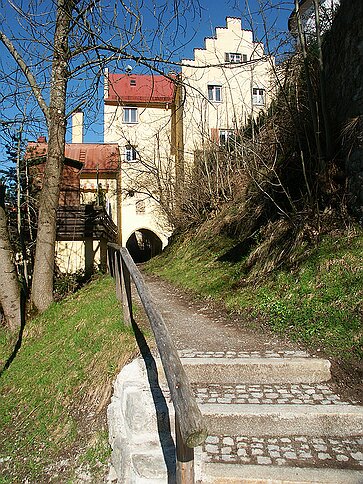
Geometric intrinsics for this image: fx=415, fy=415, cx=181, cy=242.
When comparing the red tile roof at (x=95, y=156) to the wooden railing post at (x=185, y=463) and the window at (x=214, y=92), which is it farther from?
the wooden railing post at (x=185, y=463)

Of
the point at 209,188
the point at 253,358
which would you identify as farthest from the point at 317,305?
the point at 209,188

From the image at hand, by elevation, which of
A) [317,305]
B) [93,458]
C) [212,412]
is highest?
[317,305]

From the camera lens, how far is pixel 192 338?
436 cm

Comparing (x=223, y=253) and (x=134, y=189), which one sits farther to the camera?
(x=134, y=189)

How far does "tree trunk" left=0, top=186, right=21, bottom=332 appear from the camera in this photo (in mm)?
6059

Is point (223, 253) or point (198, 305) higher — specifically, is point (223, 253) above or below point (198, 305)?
above

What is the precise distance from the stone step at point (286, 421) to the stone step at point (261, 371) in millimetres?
508

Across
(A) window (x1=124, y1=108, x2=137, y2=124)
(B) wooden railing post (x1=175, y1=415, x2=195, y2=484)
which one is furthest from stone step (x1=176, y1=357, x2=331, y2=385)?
(A) window (x1=124, y1=108, x2=137, y2=124)

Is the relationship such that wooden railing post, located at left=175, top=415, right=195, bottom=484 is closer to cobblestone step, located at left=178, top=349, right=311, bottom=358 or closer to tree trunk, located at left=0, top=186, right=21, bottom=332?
cobblestone step, located at left=178, top=349, right=311, bottom=358

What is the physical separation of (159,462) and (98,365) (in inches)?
65.9

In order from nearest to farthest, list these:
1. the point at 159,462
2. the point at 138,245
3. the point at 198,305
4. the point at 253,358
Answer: the point at 159,462, the point at 253,358, the point at 198,305, the point at 138,245

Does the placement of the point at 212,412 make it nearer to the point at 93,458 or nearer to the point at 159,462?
the point at 159,462

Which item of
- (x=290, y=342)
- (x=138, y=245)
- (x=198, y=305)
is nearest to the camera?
(x=290, y=342)

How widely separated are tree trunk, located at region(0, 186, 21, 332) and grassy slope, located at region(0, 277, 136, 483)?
22.0 inches
